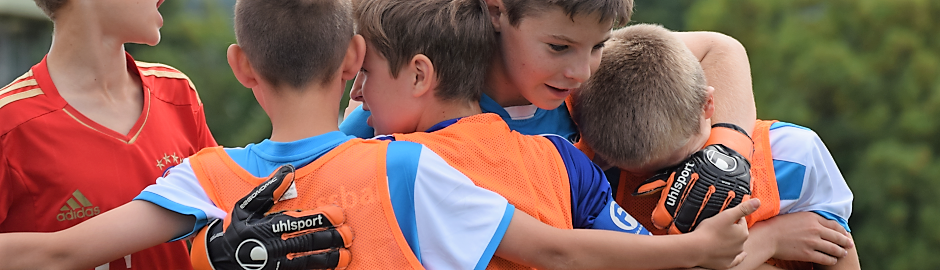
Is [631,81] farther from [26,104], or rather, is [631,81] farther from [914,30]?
[914,30]

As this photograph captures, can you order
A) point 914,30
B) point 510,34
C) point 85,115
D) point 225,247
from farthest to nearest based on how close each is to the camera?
point 914,30, point 85,115, point 510,34, point 225,247

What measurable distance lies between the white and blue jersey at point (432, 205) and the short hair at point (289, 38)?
0.77 feet

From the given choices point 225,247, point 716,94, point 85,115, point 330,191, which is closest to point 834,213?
point 716,94

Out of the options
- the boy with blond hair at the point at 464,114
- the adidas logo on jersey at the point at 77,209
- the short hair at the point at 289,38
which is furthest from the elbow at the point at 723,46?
the adidas logo on jersey at the point at 77,209

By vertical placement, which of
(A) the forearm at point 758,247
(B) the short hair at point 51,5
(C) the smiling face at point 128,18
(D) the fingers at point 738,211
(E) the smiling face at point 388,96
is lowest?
(A) the forearm at point 758,247

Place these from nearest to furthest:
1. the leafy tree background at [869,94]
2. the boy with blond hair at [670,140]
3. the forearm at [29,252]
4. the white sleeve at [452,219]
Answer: the forearm at [29,252], the white sleeve at [452,219], the boy with blond hair at [670,140], the leafy tree background at [869,94]

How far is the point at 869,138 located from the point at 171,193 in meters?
16.8

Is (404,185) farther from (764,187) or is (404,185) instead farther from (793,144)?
(793,144)

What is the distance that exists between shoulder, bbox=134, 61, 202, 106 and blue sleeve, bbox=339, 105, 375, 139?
0.66 metres

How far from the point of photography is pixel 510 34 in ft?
8.09

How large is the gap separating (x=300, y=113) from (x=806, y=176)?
1584 mm

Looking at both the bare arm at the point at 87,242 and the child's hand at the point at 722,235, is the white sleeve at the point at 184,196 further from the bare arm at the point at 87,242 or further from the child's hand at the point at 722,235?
the child's hand at the point at 722,235

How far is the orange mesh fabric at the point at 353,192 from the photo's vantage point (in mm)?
2070

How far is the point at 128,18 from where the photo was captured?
8.79 feet
